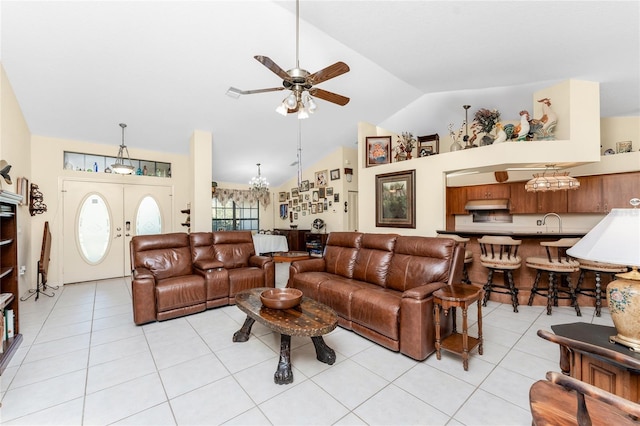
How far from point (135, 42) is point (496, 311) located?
216 inches

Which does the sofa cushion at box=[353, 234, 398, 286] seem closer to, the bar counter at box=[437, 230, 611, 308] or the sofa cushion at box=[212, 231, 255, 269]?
the bar counter at box=[437, 230, 611, 308]

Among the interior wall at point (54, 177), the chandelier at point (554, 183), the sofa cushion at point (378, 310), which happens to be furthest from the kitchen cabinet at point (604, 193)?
the interior wall at point (54, 177)

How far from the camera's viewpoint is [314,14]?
9.36ft

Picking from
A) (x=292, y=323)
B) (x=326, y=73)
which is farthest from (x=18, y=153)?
(x=292, y=323)

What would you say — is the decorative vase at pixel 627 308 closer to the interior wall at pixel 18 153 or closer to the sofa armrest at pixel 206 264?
the sofa armrest at pixel 206 264

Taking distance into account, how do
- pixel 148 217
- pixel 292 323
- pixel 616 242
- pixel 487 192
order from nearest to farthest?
pixel 616 242
pixel 292 323
pixel 148 217
pixel 487 192

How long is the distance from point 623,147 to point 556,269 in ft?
10.5

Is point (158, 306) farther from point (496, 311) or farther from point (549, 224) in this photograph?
point (549, 224)

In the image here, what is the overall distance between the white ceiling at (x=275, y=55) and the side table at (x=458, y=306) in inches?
103

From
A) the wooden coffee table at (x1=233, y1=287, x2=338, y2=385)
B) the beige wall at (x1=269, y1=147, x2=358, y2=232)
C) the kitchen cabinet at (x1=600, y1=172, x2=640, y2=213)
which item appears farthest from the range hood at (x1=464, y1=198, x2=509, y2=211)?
the wooden coffee table at (x1=233, y1=287, x2=338, y2=385)

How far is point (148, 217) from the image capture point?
229 inches

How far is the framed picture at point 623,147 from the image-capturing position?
4.58 meters

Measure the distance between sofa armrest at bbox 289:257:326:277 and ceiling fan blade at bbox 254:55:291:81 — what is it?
7.62 ft

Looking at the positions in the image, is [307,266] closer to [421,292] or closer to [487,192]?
[421,292]
